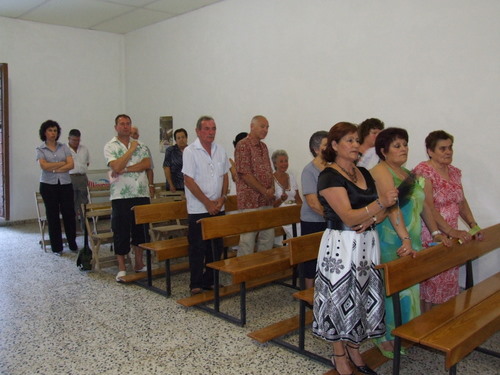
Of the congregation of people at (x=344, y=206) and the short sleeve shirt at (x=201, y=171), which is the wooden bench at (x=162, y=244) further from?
the short sleeve shirt at (x=201, y=171)

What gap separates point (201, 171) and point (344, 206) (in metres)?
2.05

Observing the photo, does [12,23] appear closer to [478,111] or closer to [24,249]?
[24,249]

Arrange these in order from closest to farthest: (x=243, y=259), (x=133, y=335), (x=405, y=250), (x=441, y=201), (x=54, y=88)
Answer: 1. (x=405, y=250)
2. (x=441, y=201)
3. (x=133, y=335)
4. (x=243, y=259)
5. (x=54, y=88)

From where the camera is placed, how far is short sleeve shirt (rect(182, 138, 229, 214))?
4250 mm

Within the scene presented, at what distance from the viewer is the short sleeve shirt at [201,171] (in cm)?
425

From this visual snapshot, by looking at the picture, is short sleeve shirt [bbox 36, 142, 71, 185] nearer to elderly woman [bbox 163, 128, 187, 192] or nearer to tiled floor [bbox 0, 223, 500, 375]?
elderly woman [bbox 163, 128, 187, 192]

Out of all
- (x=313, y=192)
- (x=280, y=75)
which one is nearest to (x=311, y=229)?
(x=313, y=192)

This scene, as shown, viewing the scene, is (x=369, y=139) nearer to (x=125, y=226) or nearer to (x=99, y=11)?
(x=125, y=226)

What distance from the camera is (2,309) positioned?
13.4ft

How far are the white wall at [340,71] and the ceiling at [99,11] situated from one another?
10.1 inches

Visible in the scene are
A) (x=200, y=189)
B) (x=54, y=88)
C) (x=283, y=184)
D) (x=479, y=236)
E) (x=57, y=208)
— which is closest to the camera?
(x=479, y=236)

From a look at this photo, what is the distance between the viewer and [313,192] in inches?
139

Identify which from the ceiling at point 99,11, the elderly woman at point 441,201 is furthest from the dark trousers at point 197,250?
the ceiling at point 99,11

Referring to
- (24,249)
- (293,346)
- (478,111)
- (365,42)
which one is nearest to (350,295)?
(293,346)
